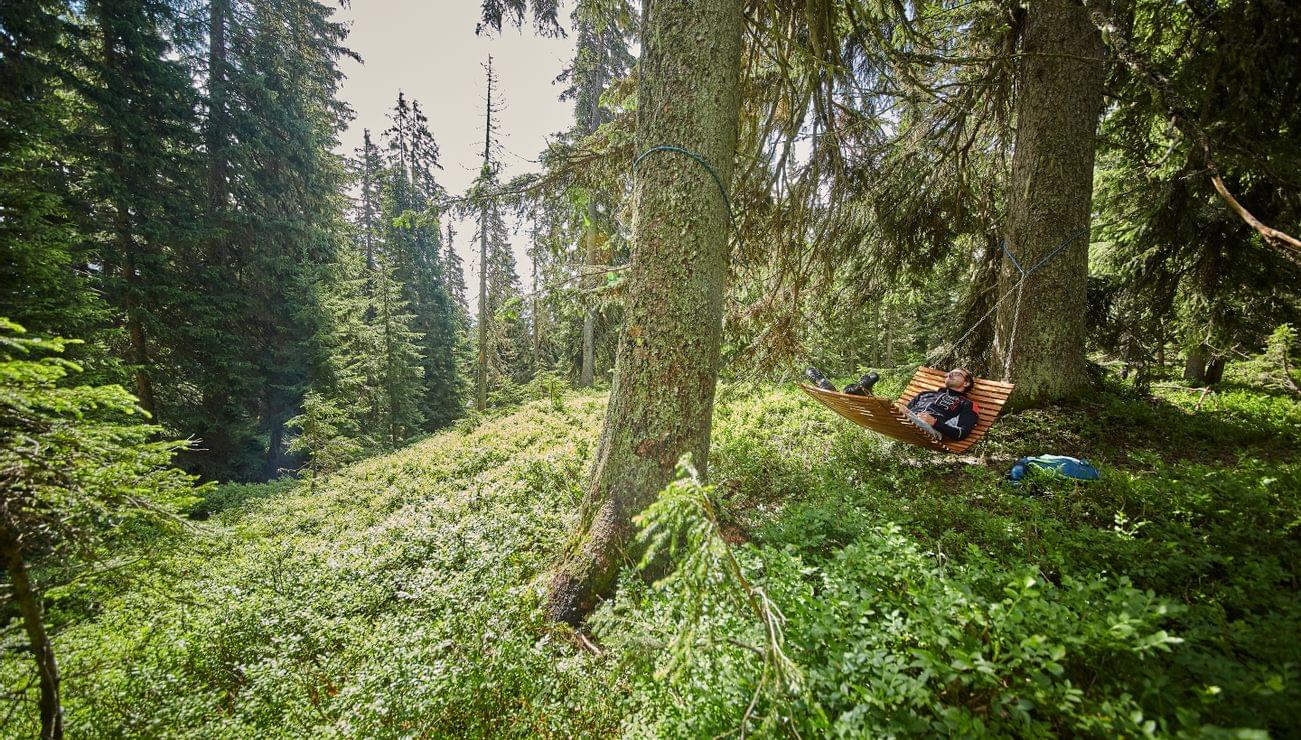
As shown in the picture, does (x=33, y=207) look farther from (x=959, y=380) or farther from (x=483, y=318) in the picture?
(x=959, y=380)

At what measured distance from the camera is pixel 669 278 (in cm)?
314

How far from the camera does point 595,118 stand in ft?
48.0

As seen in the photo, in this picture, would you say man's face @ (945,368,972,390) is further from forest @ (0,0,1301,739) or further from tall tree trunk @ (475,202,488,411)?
tall tree trunk @ (475,202,488,411)

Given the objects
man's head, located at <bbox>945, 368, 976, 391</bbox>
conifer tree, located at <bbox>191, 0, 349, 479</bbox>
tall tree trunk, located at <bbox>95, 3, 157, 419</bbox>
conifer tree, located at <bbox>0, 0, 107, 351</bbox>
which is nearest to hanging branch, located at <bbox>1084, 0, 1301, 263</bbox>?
man's head, located at <bbox>945, 368, 976, 391</bbox>

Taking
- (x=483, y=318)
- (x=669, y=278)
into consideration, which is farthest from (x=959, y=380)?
(x=483, y=318)

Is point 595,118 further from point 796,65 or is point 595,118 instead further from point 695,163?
point 695,163

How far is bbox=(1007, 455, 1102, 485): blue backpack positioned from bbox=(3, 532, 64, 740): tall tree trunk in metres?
5.87

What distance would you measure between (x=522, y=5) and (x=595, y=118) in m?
10.5

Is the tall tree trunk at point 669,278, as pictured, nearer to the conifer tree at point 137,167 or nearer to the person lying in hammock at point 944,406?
the person lying in hammock at point 944,406

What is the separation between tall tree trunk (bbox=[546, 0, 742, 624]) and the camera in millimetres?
3135

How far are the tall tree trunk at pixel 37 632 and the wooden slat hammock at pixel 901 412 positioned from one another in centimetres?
482

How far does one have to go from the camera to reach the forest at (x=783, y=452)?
1.62 metres

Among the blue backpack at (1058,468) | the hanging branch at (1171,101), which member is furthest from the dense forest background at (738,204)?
the blue backpack at (1058,468)

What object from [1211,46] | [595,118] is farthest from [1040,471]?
[595,118]
